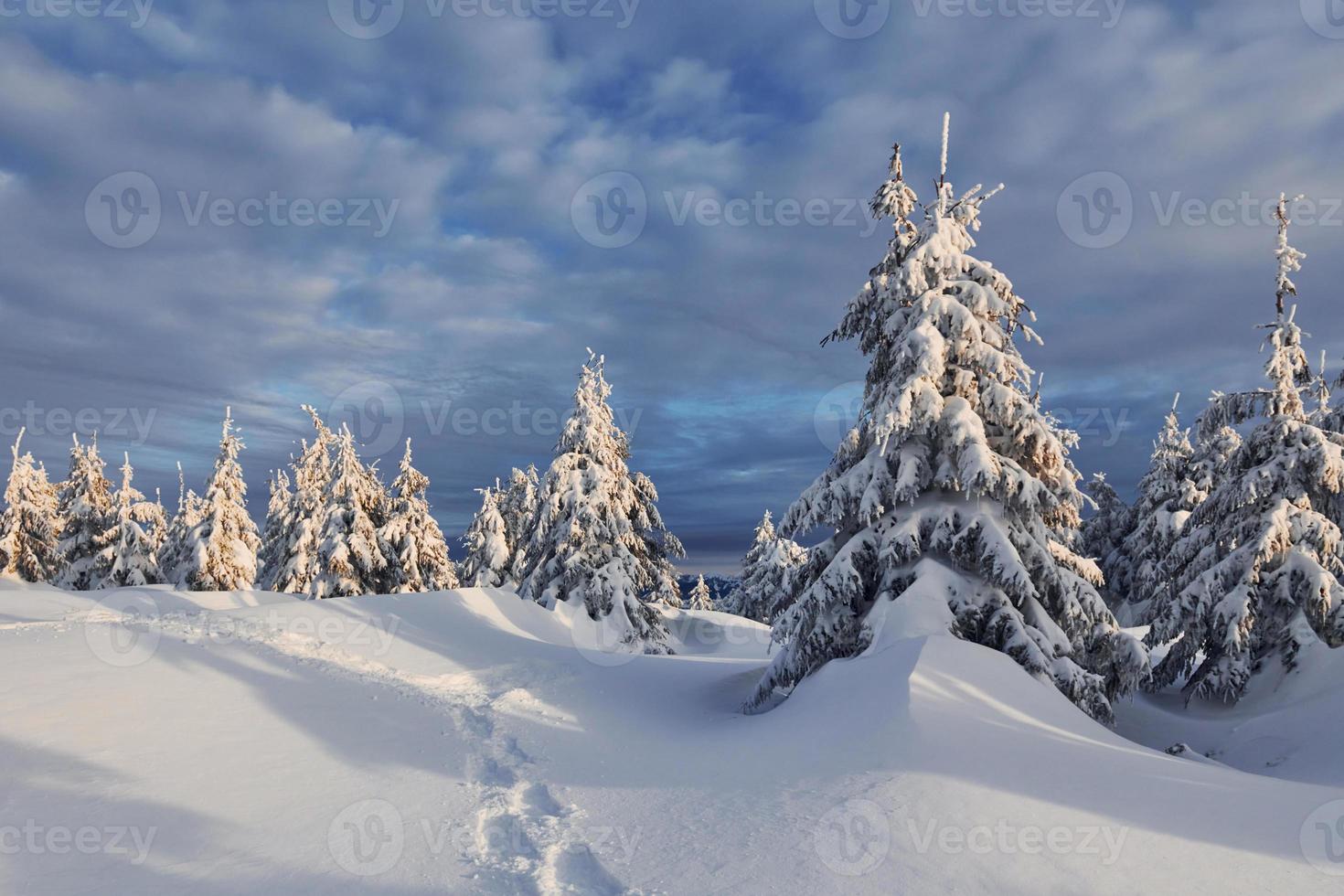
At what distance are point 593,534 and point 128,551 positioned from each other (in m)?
23.6

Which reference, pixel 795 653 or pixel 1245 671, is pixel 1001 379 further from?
pixel 1245 671

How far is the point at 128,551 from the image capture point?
3172 cm

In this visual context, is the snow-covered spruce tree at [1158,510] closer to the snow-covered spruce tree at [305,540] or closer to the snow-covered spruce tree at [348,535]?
the snow-covered spruce tree at [348,535]

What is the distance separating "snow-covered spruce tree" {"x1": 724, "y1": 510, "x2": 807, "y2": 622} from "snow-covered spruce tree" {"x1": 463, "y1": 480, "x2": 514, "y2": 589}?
15.3 m

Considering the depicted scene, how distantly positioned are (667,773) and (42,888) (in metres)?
5.83

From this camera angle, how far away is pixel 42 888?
18.0ft

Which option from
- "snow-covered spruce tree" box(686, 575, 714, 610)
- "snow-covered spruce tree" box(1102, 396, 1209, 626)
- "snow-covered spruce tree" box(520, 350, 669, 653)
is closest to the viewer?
"snow-covered spruce tree" box(520, 350, 669, 653)

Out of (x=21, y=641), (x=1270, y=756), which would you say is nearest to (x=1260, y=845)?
(x=1270, y=756)

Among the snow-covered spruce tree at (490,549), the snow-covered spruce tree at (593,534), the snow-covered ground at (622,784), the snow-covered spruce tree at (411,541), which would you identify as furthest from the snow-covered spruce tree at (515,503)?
the snow-covered ground at (622,784)

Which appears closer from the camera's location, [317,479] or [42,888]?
[42,888]

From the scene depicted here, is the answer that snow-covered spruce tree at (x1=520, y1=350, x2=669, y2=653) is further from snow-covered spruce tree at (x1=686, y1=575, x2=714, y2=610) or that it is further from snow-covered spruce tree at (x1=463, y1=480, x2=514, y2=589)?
snow-covered spruce tree at (x1=686, y1=575, x2=714, y2=610)

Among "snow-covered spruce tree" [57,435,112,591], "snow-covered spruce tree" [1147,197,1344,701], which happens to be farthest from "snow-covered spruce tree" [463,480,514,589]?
"snow-covered spruce tree" [1147,197,1344,701]

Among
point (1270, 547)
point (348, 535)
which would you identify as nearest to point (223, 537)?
point (348, 535)

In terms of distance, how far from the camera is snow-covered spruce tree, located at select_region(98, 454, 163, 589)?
31.4 metres
